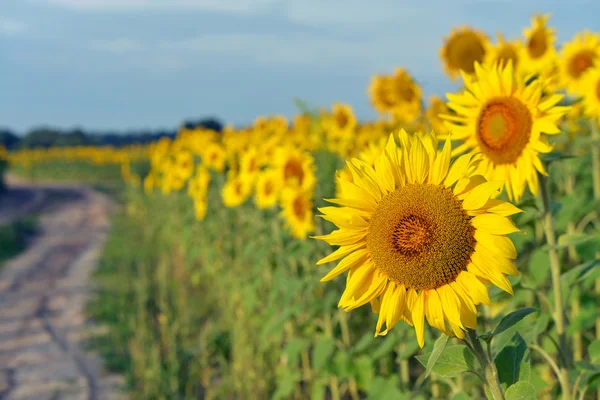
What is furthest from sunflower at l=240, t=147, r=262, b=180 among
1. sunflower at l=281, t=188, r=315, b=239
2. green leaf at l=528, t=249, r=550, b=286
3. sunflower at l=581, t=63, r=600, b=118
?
green leaf at l=528, t=249, r=550, b=286

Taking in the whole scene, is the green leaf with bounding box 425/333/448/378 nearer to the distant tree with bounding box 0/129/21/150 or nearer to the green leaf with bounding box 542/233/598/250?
the green leaf with bounding box 542/233/598/250

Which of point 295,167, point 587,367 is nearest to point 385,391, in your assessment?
point 587,367

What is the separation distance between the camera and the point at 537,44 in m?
4.41

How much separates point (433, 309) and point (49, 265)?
9.44m

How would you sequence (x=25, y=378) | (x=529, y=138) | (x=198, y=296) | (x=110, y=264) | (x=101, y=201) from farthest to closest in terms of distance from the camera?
(x=101, y=201) → (x=110, y=264) → (x=198, y=296) → (x=25, y=378) → (x=529, y=138)

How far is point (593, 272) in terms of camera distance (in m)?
1.96

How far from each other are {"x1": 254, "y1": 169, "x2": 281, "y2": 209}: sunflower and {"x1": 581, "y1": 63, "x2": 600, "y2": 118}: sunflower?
189 cm

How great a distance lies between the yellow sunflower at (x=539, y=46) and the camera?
4.38 metres

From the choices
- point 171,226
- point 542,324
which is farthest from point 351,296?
point 171,226

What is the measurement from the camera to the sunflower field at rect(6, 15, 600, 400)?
57.1 inches

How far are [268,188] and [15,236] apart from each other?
371 inches

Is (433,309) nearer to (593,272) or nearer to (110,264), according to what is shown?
(593,272)

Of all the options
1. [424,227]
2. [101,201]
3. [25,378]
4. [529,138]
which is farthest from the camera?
[101,201]

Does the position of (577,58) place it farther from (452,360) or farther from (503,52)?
(452,360)
